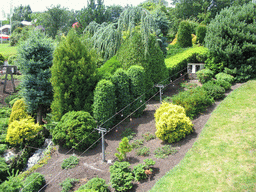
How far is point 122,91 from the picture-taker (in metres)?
10.9

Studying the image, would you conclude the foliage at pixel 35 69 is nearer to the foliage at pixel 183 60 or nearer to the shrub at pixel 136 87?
the shrub at pixel 136 87

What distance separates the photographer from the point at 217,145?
864 cm

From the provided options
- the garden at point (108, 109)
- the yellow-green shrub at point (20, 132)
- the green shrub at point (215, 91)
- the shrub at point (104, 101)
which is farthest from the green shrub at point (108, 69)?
the green shrub at point (215, 91)

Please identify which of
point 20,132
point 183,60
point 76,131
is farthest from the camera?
point 183,60

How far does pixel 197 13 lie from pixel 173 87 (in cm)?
3156

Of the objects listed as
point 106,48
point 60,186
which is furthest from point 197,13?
point 60,186

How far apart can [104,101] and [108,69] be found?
94.2 inches

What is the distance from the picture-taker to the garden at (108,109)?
315 inches

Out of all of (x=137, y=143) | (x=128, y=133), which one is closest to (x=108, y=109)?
(x=128, y=133)

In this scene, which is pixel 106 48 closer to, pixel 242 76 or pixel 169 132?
pixel 169 132

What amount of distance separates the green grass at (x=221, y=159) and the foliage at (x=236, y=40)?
14.2 feet

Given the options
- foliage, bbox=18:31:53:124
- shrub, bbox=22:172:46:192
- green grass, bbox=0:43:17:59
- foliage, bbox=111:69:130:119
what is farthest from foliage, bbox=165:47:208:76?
green grass, bbox=0:43:17:59

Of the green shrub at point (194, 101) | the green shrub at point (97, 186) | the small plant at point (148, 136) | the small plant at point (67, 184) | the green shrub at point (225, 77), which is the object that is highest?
the green shrub at point (225, 77)

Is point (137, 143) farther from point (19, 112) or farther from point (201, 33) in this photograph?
point (201, 33)
